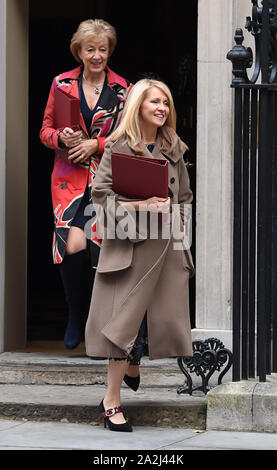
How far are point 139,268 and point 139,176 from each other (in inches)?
21.1

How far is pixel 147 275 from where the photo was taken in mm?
6836

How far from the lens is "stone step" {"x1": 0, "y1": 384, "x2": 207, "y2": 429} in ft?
23.4

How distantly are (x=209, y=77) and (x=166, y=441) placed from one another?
8.50 feet

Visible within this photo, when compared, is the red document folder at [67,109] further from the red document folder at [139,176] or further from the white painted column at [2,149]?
the red document folder at [139,176]

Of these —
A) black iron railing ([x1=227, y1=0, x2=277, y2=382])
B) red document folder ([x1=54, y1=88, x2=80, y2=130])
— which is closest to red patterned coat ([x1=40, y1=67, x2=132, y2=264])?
red document folder ([x1=54, y1=88, x2=80, y2=130])

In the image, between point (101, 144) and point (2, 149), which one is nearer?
point (101, 144)

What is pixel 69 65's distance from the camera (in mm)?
12156

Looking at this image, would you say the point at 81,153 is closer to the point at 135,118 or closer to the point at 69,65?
the point at 135,118

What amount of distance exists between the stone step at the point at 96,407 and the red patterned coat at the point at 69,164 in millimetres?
1165

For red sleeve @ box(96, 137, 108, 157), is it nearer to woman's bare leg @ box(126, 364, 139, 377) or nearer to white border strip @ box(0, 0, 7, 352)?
white border strip @ box(0, 0, 7, 352)

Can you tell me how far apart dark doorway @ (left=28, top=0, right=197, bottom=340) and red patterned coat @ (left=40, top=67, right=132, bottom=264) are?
1353 mm

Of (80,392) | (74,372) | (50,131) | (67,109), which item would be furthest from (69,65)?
(80,392)

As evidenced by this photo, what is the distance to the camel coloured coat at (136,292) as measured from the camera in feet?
22.3
